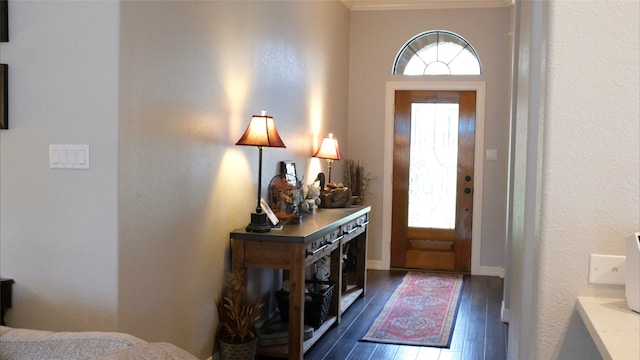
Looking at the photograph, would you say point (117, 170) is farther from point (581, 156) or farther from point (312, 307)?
point (312, 307)

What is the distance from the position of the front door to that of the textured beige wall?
2405 mm

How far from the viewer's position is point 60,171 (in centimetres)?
273

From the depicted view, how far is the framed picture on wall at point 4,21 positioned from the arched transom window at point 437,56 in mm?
4814

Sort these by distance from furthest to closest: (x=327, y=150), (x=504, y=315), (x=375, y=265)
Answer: (x=375, y=265) → (x=327, y=150) → (x=504, y=315)

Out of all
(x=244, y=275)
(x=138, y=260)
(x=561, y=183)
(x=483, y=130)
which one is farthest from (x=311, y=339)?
(x=483, y=130)

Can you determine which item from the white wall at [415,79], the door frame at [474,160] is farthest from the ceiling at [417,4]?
the door frame at [474,160]

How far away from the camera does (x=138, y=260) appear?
2898 mm

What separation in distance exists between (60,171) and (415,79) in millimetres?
4825

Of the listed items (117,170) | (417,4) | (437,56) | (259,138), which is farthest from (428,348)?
(417,4)

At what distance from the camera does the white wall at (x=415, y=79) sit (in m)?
6.73

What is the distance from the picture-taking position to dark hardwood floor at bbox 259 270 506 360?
13.6ft

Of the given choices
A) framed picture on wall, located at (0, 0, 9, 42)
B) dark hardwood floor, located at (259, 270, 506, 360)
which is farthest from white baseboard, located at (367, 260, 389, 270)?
framed picture on wall, located at (0, 0, 9, 42)

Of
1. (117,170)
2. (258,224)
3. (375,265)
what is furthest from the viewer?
(375,265)

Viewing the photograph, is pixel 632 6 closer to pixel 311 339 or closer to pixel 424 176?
pixel 311 339
